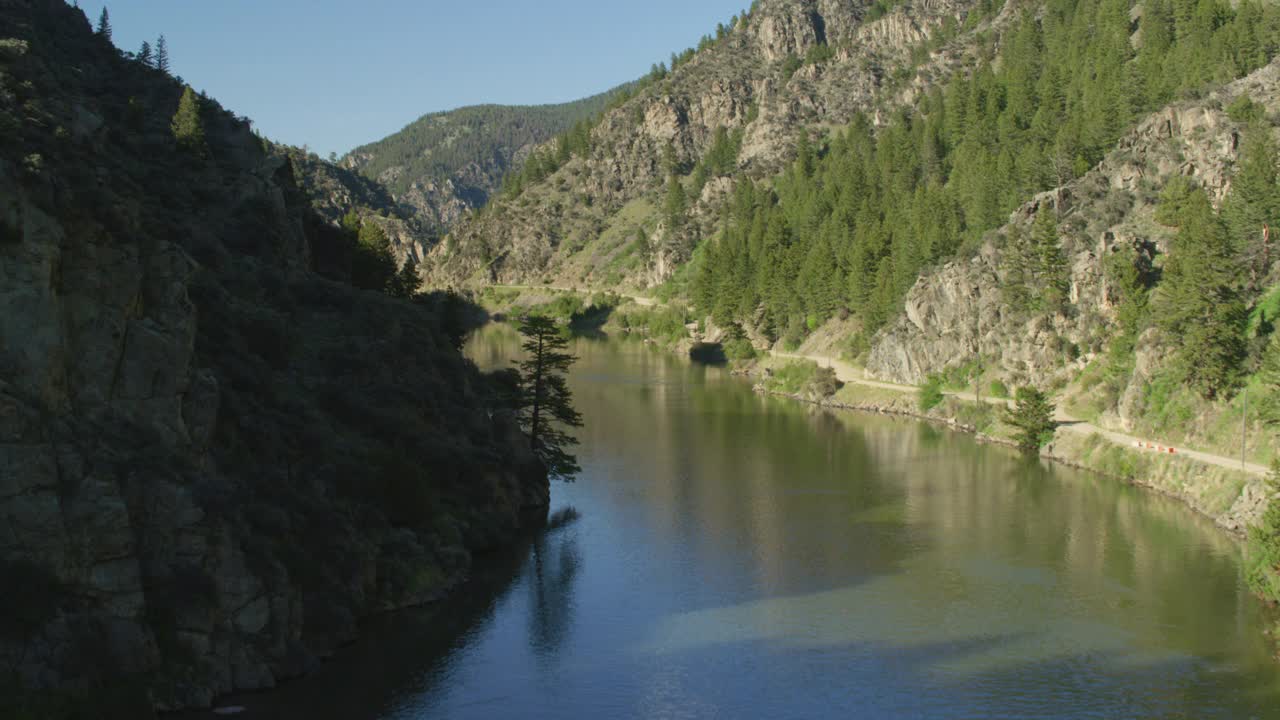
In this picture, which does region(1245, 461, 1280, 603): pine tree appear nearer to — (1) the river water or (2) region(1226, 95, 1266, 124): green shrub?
(1) the river water

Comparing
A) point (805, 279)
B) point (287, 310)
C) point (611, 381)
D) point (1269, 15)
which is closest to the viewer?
point (287, 310)

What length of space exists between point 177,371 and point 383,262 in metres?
64.5

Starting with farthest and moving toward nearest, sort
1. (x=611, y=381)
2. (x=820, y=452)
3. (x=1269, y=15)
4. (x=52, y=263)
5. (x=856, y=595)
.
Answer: (x=611, y=381) → (x=1269, y=15) → (x=820, y=452) → (x=856, y=595) → (x=52, y=263)

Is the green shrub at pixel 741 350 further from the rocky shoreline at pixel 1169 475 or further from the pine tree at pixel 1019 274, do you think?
the rocky shoreline at pixel 1169 475

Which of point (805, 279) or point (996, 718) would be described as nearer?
point (996, 718)

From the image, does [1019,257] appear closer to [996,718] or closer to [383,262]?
[383,262]

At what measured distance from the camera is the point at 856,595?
51531 millimetres

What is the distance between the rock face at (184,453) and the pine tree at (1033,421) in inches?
1874

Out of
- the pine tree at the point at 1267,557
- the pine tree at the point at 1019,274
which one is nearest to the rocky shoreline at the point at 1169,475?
the pine tree at the point at 1267,557

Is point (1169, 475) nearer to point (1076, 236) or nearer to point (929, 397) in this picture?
point (929, 397)

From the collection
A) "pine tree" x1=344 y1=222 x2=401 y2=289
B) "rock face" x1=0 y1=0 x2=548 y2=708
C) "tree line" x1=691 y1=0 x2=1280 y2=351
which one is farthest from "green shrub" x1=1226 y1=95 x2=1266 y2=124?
"pine tree" x1=344 y1=222 x2=401 y2=289

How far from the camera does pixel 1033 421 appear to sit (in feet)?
290

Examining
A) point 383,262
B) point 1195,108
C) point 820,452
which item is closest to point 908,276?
point 1195,108

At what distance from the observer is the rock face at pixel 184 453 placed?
109 ft
